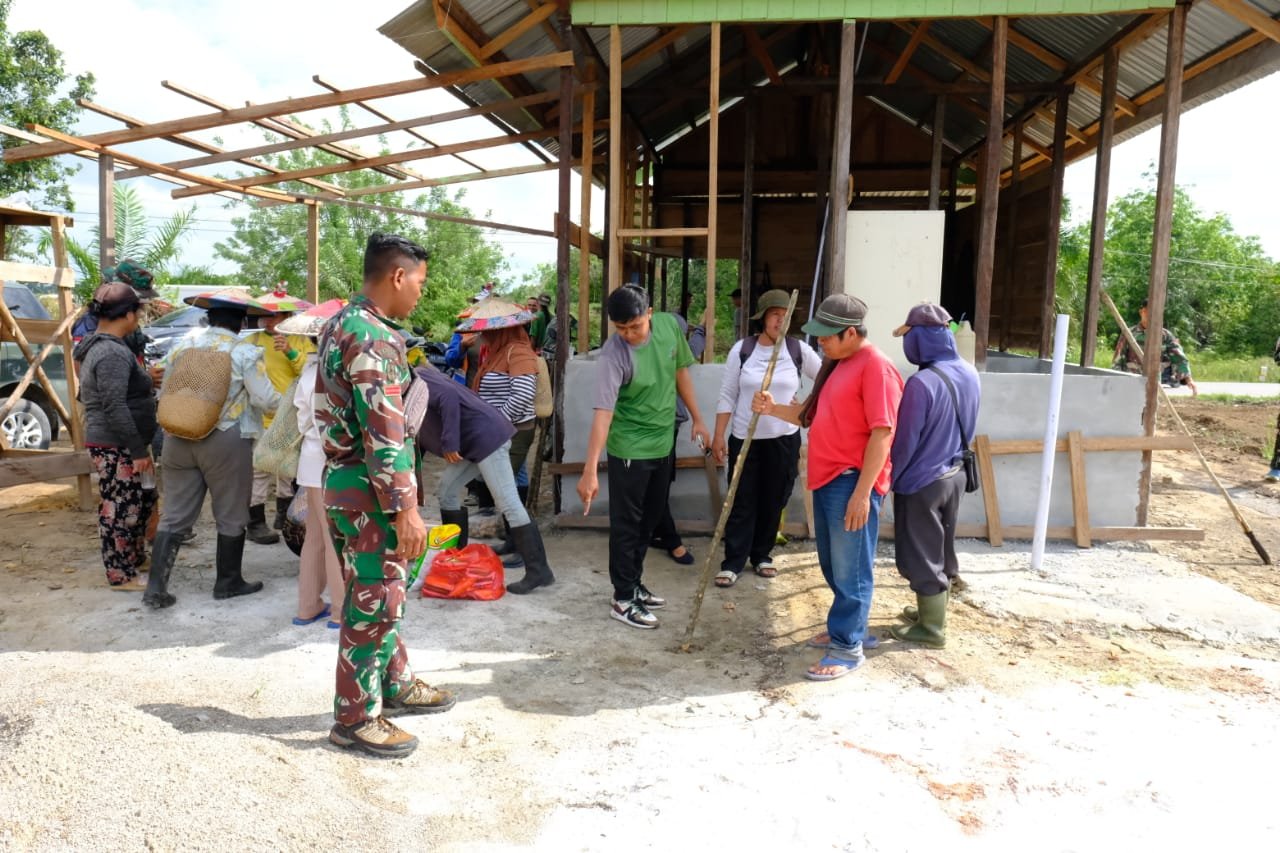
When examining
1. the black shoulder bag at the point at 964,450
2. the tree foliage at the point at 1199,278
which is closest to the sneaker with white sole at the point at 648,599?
the black shoulder bag at the point at 964,450

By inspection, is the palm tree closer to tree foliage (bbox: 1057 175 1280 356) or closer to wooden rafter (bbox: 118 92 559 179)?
wooden rafter (bbox: 118 92 559 179)

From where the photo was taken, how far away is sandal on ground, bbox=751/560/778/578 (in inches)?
215

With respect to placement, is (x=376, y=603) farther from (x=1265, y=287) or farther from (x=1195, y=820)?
(x=1265, y=287)

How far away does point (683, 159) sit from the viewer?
1251 cm

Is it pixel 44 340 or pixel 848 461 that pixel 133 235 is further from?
pixel 848 461

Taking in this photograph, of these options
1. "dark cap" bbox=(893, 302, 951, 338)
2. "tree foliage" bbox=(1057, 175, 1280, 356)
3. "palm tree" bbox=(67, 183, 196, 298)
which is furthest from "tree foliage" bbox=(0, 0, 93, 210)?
"tree foliage" bbox=(1057, 175, 1280, 356)

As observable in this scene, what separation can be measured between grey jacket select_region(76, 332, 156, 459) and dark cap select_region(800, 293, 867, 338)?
12.2 ft

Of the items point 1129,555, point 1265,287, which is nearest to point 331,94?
point 1129,555

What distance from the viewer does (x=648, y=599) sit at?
477 centimetres

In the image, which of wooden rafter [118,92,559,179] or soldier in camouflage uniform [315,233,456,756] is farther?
wooden rafter [118,92,559,179]

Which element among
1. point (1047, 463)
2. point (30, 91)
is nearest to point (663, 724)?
point (1047, 463)

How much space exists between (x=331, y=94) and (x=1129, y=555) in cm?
654

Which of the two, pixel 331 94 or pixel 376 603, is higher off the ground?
pixel 331 94

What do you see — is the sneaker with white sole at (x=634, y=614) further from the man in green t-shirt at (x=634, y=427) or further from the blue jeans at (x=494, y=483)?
the blue jeans at (x=494, y=483)
